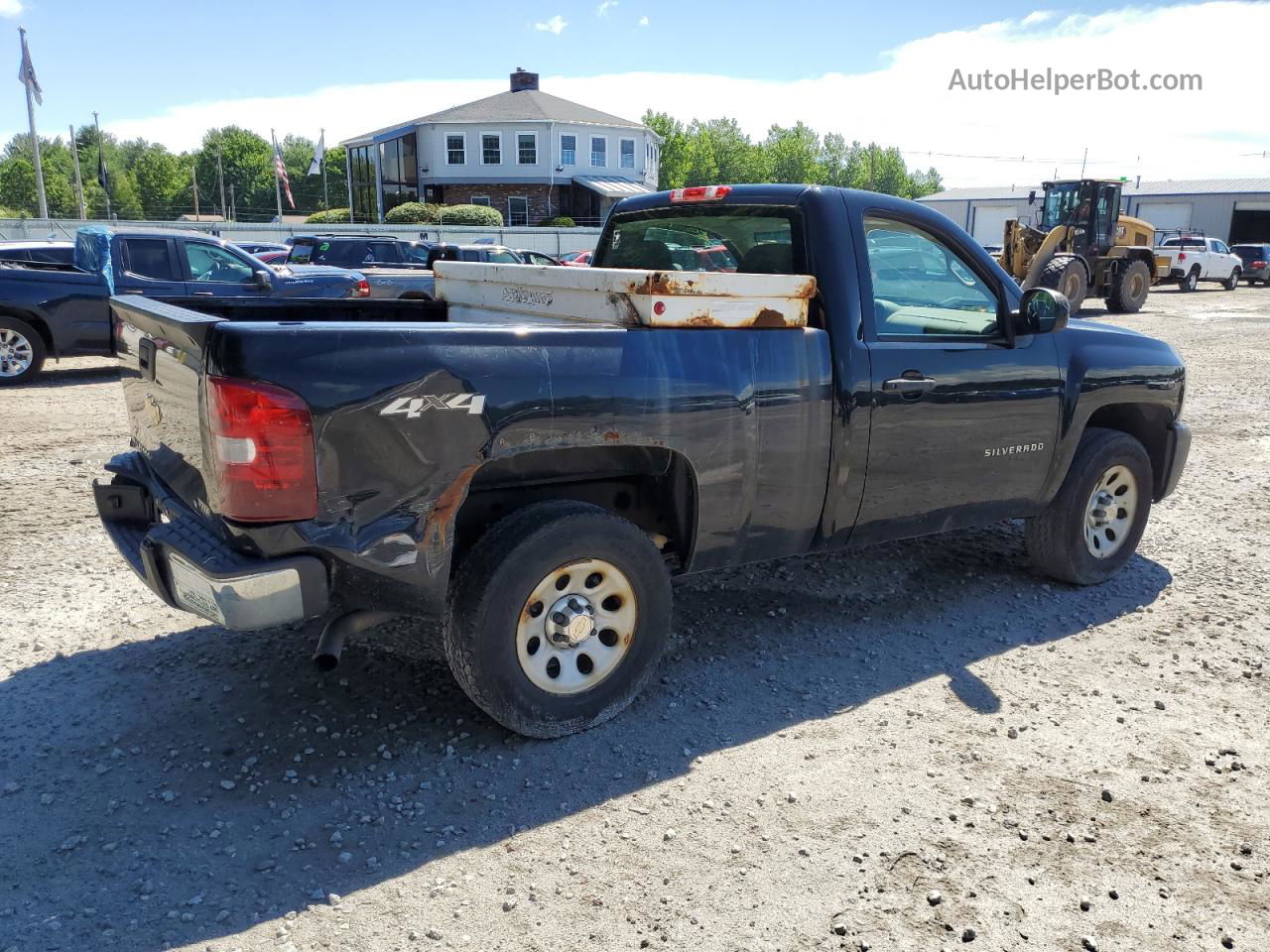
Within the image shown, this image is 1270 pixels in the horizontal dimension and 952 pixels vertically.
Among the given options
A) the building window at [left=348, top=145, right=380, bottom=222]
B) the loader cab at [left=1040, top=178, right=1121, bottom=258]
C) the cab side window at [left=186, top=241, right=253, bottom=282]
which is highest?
the building window at [left=348, top=145, right=380, bottom=222]

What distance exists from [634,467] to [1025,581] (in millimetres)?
2714

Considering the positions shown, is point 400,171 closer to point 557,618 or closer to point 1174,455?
point 1174,455

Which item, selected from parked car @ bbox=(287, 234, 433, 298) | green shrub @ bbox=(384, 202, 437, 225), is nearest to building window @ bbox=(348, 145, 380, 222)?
green shrub @ bbox=(384, 202, 437, 225)

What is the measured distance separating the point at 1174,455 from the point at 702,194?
3.01m

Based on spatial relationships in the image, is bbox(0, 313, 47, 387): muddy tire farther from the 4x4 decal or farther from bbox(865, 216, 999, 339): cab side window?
bbox(865, 216, 999, 339): cab side window

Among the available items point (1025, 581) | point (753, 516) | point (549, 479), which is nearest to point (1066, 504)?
point (1025, 581)

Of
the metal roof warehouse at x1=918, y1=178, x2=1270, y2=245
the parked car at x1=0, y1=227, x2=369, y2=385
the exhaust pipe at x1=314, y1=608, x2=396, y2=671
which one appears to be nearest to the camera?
the exhaust pipe at x1=314, y1=608, x2=396, y2=671

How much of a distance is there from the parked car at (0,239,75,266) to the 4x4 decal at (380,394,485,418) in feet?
34.4

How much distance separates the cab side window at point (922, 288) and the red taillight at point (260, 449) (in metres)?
2.41

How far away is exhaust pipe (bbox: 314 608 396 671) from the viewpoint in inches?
127

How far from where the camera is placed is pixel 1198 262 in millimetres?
33375

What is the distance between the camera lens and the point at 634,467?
12.6ft

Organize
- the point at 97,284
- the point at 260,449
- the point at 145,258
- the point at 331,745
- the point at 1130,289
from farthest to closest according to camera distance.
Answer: the point at 1130,289 < the point at 145,258 < the point at 97,284 < the point at 331,745 < the point at 260,449

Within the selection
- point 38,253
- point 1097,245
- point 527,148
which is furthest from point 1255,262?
point 38,253
